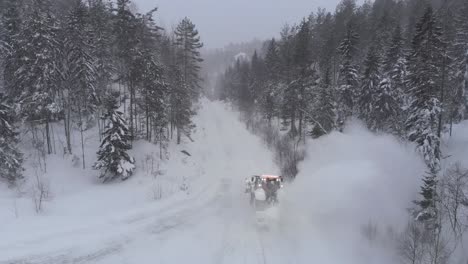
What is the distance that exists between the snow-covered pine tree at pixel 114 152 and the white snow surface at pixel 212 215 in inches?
41.3

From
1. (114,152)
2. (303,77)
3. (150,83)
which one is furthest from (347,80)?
(114,152)

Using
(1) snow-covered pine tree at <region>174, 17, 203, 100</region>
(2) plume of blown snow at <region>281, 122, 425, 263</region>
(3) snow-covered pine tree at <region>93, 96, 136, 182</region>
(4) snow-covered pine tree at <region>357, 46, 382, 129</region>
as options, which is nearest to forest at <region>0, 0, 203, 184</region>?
(3) snow-covered pine tree at <region>93, 96, 136, 182</region>

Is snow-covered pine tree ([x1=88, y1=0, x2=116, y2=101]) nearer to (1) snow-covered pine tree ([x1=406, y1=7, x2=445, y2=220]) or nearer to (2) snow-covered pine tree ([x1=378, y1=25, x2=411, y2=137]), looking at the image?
(1) snow-covered pine tree ([x1=406, y1=7, x2=445, y2=220])

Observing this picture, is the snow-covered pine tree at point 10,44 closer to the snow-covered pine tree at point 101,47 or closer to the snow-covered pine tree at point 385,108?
the snow-covered pine tree at point 101,47

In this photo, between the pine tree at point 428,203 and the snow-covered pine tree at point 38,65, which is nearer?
the pine tree at point 428,203

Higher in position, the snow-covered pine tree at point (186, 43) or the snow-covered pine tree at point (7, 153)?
the snow-covered pine tree at point (186, 43)

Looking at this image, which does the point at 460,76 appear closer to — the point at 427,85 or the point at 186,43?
the point at 427,85

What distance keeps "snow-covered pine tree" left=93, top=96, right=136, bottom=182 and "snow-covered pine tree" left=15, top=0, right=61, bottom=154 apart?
300 inches

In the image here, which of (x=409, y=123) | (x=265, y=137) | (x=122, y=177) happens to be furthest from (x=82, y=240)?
(x=265, y=137)

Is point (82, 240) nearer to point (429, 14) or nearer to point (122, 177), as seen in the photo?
point (122, 177)

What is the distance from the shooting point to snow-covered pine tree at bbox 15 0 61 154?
28.0 metres

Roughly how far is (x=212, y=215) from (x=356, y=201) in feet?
26.9

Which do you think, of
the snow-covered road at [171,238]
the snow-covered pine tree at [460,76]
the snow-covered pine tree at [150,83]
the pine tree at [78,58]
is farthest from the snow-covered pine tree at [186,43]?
the snow-covered pine tree at [460,76]

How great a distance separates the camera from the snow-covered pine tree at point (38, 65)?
28016 millimetres
